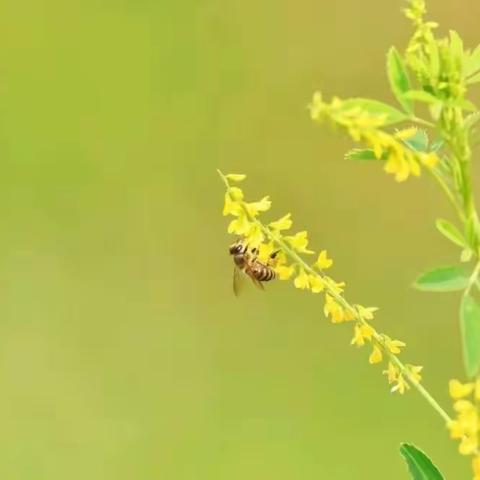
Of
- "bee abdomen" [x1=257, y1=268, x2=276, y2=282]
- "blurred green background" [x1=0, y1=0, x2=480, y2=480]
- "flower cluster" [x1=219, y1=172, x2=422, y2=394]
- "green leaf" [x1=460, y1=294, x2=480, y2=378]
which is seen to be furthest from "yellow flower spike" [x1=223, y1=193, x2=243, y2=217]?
"blurred green background" [x1=0, y1=0, x2=480, y2=480]

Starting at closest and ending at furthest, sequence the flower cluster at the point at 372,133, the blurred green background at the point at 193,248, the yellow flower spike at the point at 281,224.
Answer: the flower cluster at the point at 372,133 → the yellow flower spike at the point at 281,224 → the blurred green background at the point at 193,248

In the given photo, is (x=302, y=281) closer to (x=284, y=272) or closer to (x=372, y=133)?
(x=284, y=272)

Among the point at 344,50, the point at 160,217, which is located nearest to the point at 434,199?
the point at 344,50

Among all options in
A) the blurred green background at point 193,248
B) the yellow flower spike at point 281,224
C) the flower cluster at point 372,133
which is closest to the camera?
the flower cluster at point 372,133

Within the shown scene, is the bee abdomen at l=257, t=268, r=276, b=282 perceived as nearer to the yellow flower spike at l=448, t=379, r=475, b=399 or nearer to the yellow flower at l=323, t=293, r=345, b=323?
the yellow flower at l=323, t=293, r=345, b=323

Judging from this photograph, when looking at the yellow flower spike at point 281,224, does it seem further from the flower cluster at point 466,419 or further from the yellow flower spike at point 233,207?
the flower cluster at point 466,419

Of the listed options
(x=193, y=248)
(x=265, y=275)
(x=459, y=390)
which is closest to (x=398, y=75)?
(x=459, y=390)

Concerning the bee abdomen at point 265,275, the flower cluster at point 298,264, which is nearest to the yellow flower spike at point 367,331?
the flower cluster at point 298,264
